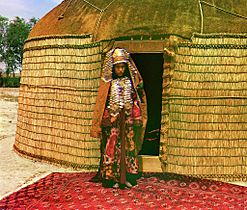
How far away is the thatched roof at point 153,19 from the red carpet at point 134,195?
2157 mm

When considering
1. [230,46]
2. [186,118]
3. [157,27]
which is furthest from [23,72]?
[230,46]

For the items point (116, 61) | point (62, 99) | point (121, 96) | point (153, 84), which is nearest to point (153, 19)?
point (116, 61)

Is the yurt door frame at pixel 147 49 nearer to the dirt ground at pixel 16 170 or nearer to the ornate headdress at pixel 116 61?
the ornate headdress at pixel 116 61

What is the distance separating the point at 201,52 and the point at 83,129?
7.18 ft

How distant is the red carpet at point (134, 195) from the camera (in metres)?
4.07

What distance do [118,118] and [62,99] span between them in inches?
68.8

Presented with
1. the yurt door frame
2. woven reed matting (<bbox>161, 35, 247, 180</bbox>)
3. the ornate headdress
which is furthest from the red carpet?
the ornate headdress

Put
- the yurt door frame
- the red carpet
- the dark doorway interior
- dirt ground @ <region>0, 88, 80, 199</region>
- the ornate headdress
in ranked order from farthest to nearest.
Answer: the dark doorway interior, the yurt door frame, dirt ground @ <region>0, 88, 80, 199</region>, the ornate headdress, the red carpet

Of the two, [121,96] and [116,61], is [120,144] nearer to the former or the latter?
[121,96]

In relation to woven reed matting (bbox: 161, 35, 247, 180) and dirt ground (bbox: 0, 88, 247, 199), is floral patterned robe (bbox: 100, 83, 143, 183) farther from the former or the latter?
dirt ground (bbox: 0, 88, 247, 199)

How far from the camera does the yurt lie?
522cm

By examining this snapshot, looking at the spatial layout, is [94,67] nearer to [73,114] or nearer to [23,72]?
[73,114]

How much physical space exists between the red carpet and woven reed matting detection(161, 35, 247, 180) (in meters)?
0.35

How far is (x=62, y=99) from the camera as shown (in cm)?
598
